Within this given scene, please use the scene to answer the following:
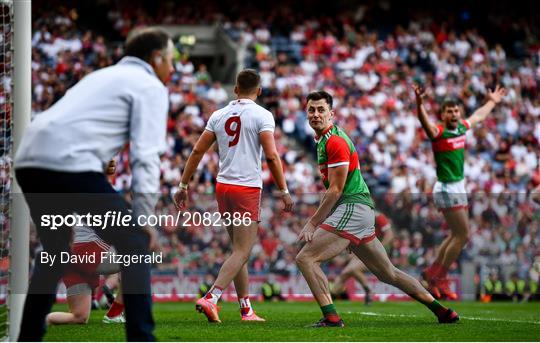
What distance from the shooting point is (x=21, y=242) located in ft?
24.4

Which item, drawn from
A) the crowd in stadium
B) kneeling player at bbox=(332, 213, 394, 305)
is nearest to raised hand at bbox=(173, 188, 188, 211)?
the crowd in stadium

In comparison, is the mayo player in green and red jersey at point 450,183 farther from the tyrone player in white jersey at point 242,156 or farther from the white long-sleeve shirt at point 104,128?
the white long-sleeve shirt at point 104,128

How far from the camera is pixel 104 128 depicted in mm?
5652

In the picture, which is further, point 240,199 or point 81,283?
point 240,199

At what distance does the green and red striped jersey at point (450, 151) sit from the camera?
1260 cm

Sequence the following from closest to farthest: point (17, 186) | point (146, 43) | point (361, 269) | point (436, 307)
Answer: point (146, 43), point (17, 186), point (436, 307), point (361, 269)

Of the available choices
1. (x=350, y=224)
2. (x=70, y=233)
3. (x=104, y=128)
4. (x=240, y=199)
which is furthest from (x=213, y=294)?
(x=104, y=128)

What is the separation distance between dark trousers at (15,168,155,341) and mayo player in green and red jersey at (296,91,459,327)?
309 cm

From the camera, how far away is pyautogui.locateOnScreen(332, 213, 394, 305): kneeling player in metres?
14.3

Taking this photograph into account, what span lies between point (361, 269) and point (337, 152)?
6164 millimetres

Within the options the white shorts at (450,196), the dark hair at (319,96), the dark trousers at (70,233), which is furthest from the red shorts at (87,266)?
the white shorts at (450,196)

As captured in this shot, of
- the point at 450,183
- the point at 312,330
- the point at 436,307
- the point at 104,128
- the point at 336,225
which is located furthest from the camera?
the point at 450,183

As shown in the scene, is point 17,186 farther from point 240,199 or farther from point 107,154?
point 240,199

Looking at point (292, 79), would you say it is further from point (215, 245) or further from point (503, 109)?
point (215, 245)
